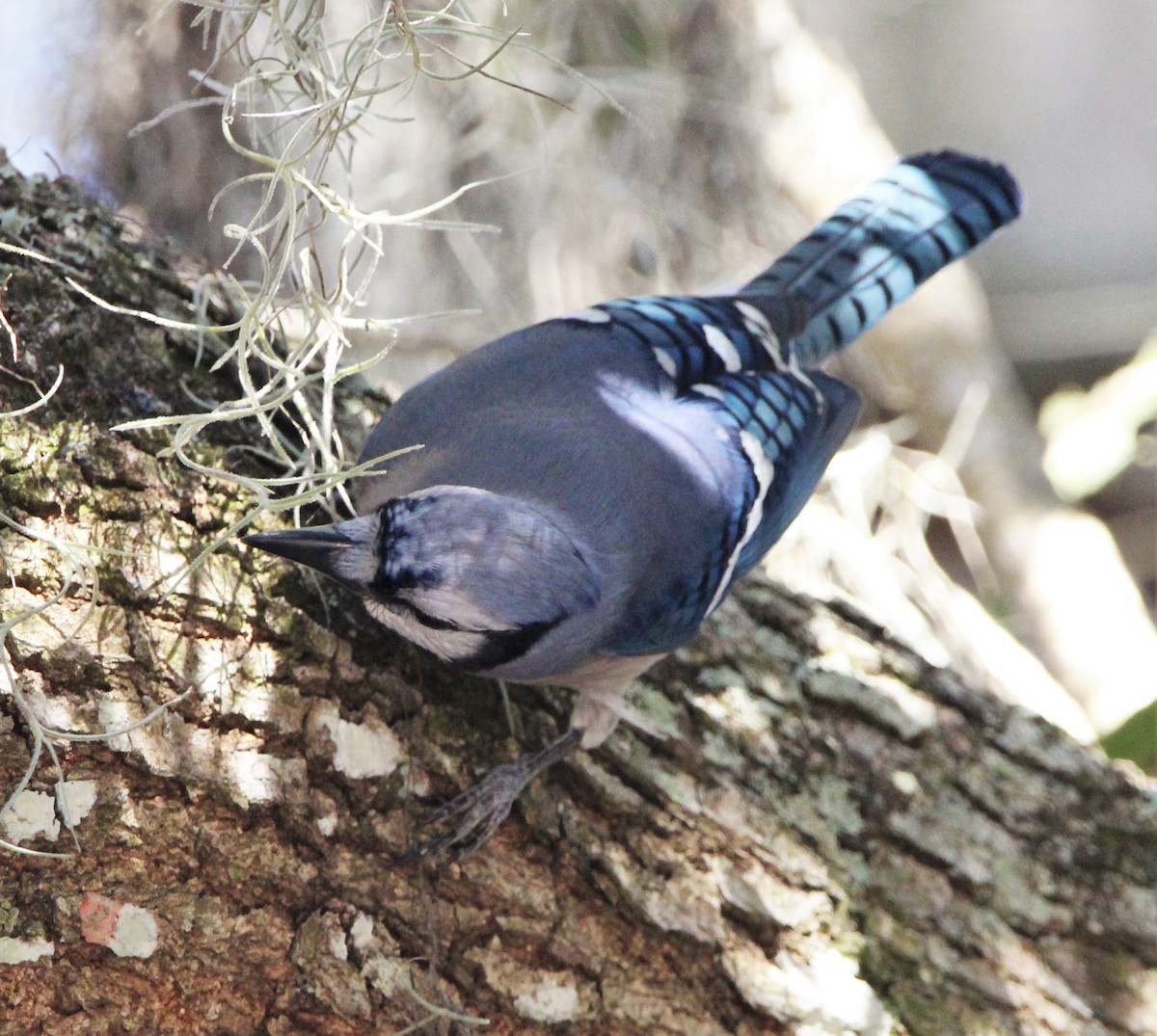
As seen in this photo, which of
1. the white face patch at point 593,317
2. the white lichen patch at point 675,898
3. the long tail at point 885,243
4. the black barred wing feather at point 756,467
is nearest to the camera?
the white lichen patch at point 675,898

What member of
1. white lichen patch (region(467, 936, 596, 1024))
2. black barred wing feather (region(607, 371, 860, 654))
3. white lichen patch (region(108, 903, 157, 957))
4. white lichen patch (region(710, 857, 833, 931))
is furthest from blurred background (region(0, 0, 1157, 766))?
white lichen patch (region(108, 903, 157, 957))

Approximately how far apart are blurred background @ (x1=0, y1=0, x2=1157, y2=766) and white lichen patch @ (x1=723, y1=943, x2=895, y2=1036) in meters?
1.00

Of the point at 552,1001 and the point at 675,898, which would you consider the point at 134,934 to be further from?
the point at 675,898

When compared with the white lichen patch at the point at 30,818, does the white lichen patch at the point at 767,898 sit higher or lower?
lower

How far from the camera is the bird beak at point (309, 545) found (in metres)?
1.61

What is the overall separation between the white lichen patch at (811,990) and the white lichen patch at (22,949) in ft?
3.08

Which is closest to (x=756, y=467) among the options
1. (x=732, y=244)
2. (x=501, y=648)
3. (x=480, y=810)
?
(x=501, y=648)

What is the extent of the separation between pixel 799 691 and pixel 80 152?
205cm

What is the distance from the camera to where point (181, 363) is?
71.0 inches

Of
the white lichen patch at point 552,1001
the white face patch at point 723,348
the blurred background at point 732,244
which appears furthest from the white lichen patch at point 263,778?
the blurred background at point 732,244

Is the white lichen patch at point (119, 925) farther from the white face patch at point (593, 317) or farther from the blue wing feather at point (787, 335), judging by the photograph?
the white face patch at point (593, 317)

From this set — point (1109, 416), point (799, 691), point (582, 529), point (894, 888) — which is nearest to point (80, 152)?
point (582, 529)

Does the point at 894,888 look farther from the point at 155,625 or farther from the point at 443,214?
the point at 443,214

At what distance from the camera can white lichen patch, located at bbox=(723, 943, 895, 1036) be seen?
1.84 meters
